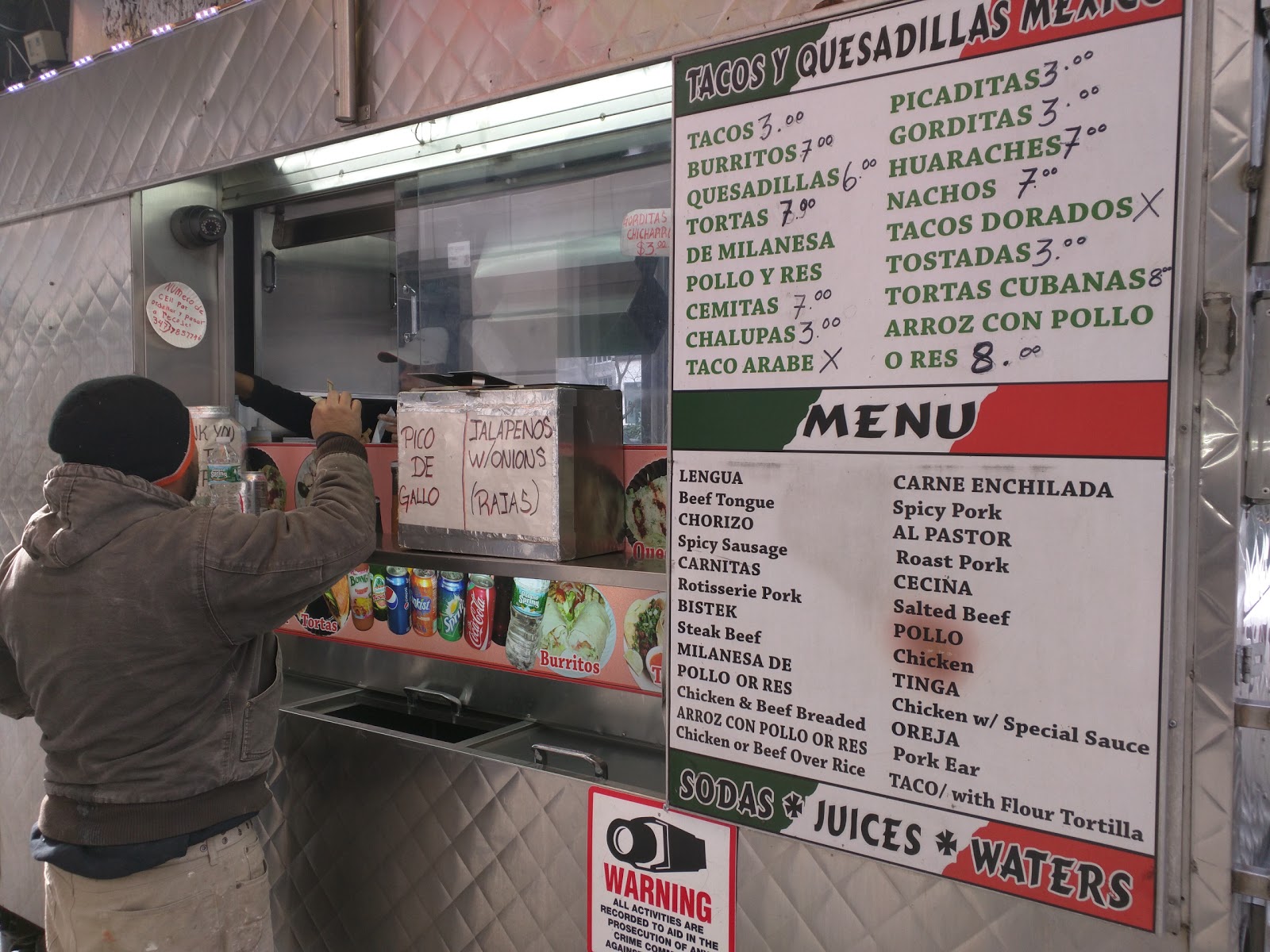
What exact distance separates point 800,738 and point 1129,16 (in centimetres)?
114

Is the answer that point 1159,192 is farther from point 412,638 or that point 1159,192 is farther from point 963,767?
point 412,638

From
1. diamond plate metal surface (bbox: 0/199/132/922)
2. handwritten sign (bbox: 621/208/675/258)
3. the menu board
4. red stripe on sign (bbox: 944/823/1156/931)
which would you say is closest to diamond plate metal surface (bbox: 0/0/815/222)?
diamond plate metal surface (bbox: 0/199/132/922)

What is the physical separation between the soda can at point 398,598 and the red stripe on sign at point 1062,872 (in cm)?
163

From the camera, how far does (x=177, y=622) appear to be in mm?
1778

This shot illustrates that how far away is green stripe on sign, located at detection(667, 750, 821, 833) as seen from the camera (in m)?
1.56

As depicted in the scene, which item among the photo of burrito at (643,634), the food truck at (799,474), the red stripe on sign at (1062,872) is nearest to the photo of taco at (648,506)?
the food truck at (799,474)

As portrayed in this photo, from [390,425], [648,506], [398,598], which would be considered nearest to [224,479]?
[390,425]

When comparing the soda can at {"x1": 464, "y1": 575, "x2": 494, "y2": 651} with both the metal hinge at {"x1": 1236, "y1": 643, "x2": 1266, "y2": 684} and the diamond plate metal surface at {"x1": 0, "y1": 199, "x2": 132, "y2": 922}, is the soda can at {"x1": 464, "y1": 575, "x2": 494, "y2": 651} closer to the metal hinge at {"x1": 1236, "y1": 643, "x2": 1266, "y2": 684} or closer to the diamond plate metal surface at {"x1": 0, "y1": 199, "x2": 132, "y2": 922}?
the diamond plate metal surface at {"x1": 0, "y1": 199, "x2": 132, "y2": 922}

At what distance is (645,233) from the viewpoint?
2275 mm

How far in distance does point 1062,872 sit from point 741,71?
1330 mm

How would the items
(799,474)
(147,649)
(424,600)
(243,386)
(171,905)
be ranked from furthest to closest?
1. (243,386)
2. (424,600)
3. (171,905)
4. (147,649)
5. (799,474)

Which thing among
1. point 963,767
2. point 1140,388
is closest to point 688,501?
point 963,767

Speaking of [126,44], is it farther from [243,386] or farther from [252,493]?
[252,493]

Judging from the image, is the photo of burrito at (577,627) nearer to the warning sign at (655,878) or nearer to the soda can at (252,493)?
the warning sign at (655,878)
